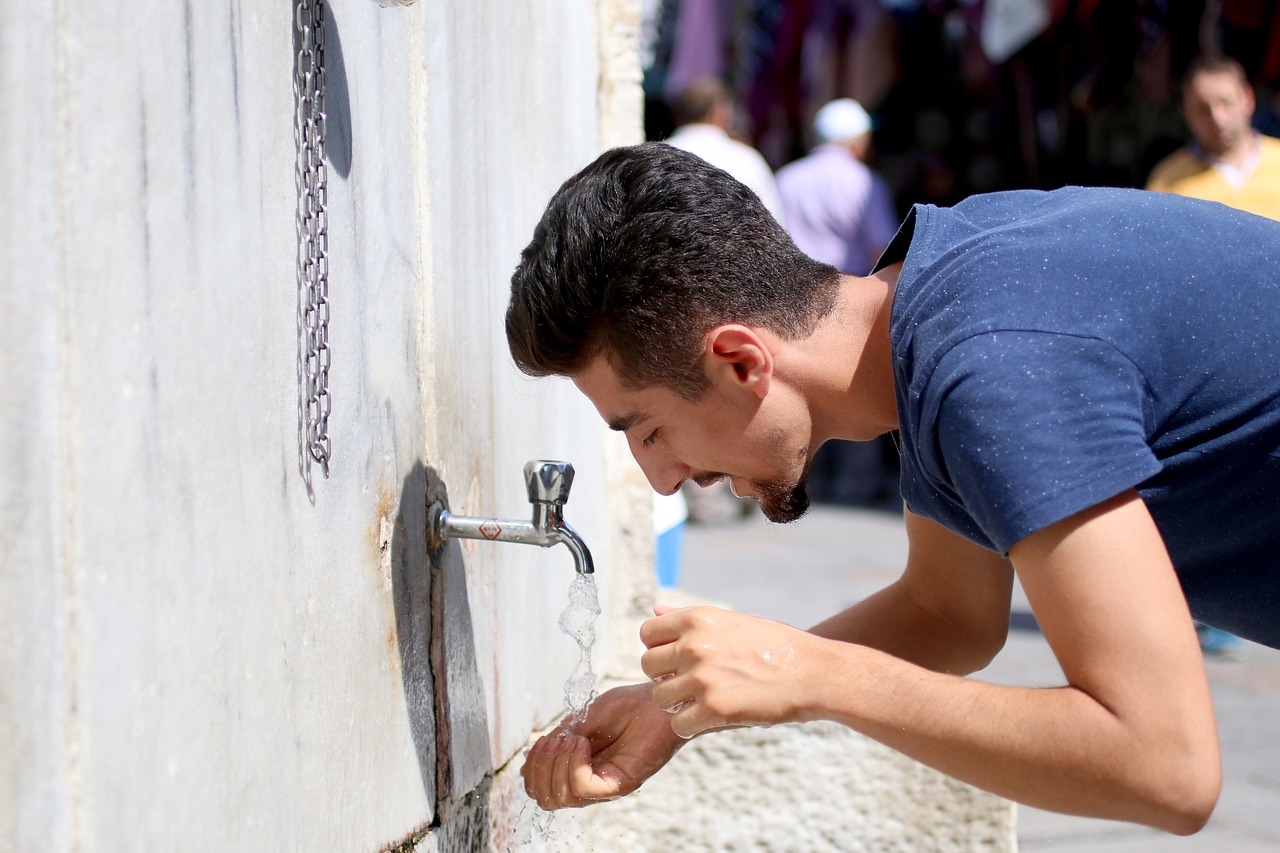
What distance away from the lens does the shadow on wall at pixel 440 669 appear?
5.57 feet

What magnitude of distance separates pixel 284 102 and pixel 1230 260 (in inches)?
39.2

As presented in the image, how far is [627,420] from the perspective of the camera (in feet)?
5.36

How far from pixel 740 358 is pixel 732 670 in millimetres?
361

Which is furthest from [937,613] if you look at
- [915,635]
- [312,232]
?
[312,232]

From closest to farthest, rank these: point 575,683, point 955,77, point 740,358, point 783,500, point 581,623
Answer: point 740,358 → point 783,500 → point 581,623 → point 575,683 → point 955,77

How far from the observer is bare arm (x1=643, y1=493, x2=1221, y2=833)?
46.9 inches

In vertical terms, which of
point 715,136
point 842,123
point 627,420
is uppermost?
point 842,123

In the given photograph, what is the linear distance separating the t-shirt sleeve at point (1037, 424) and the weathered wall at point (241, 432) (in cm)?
67

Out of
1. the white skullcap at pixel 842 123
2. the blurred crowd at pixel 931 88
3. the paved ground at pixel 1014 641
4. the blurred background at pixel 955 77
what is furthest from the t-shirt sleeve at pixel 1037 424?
the blurred background at pixel 955 77

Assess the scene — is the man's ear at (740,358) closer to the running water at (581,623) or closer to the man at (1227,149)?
the running water at (581,623)

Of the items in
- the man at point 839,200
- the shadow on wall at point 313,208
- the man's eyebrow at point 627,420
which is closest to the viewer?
the shadow on wall at point 313,208

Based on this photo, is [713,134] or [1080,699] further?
[713,134]

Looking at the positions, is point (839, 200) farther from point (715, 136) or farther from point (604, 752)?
point (604, 752)

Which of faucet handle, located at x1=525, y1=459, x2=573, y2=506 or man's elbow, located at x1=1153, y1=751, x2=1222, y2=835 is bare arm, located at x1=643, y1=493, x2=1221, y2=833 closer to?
man's elbow, located at x1=1153, y1=751, x2=1222, y2=835
